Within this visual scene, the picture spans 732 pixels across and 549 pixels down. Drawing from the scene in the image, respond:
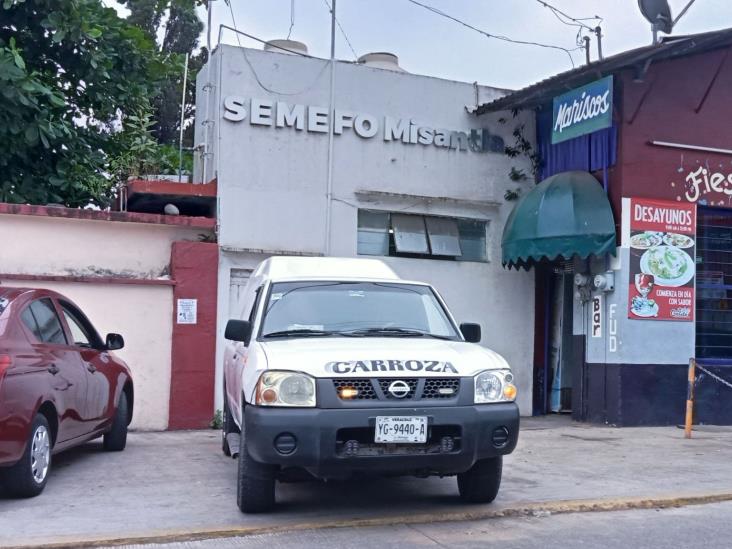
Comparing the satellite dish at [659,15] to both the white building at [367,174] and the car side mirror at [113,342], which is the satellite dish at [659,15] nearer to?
the white building at [367,174]

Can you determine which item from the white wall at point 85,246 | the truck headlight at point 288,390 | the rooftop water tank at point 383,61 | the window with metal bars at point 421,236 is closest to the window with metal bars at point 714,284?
the window with metal bars at point 421,236

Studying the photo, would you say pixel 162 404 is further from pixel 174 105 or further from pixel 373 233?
pixel 174 105

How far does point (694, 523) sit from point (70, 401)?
5.03m

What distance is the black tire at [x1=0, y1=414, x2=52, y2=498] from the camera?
21.1 feet

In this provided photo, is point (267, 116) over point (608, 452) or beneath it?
over

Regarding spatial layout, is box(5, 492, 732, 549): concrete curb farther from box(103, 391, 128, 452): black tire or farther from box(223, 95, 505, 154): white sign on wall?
box(223, 95, 505, 154): white sign on wall

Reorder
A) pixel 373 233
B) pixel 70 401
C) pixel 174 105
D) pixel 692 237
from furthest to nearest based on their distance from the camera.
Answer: pixel 174 105, pixel 373 233, pixel 692 237, pixel 70 401

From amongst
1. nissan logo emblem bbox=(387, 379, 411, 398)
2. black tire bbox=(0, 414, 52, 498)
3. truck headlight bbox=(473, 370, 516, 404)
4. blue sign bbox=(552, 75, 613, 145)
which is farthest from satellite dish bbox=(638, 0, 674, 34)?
black tire bbox=(0, 414, 52, 498)

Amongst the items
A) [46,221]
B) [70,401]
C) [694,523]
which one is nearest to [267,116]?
[46,221]

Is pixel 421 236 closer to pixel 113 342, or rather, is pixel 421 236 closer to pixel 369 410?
pixel 113 342

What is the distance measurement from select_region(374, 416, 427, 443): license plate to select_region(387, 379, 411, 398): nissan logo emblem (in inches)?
6.6

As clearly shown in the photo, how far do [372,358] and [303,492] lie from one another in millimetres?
1816

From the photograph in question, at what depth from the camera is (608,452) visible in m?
9.52

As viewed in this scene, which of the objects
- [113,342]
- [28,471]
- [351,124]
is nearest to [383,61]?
[351,124]
